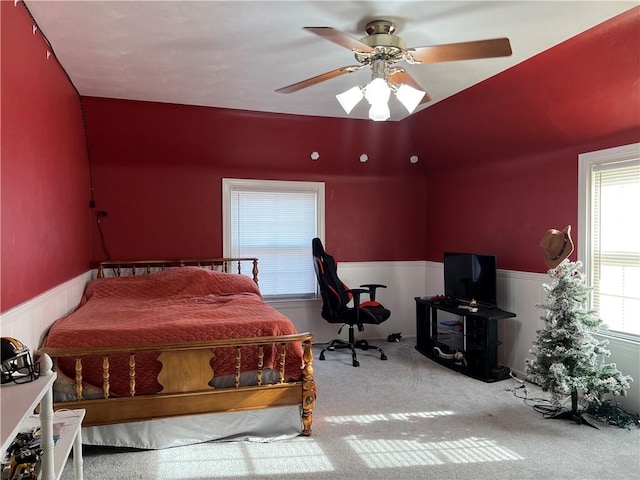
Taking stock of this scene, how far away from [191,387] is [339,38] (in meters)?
2.19

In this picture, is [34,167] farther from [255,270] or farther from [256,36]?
[255,270]

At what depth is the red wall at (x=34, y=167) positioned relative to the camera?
7.21 ft

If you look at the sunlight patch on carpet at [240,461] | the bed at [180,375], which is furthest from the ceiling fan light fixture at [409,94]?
the sunlight patch on carpet at [240,461]

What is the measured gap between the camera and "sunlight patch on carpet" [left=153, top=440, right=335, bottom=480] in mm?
2438

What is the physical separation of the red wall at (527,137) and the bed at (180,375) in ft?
8.27

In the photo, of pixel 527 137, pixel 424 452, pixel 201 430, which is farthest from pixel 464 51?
pixel 201 430

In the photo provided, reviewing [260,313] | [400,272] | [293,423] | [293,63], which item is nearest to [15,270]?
[260,313]

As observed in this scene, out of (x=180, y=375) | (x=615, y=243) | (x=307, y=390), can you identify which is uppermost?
(x=615, y=243)

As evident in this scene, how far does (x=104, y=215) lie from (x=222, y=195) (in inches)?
48.7

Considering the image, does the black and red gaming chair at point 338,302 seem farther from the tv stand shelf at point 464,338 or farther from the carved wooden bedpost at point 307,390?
the carved wooden bedpost at point 307,390

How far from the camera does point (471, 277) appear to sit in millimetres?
4414

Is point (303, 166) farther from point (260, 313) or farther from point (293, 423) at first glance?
point (293, 423)

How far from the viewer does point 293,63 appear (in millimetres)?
3229

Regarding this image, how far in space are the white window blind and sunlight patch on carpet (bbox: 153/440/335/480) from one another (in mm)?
2443
